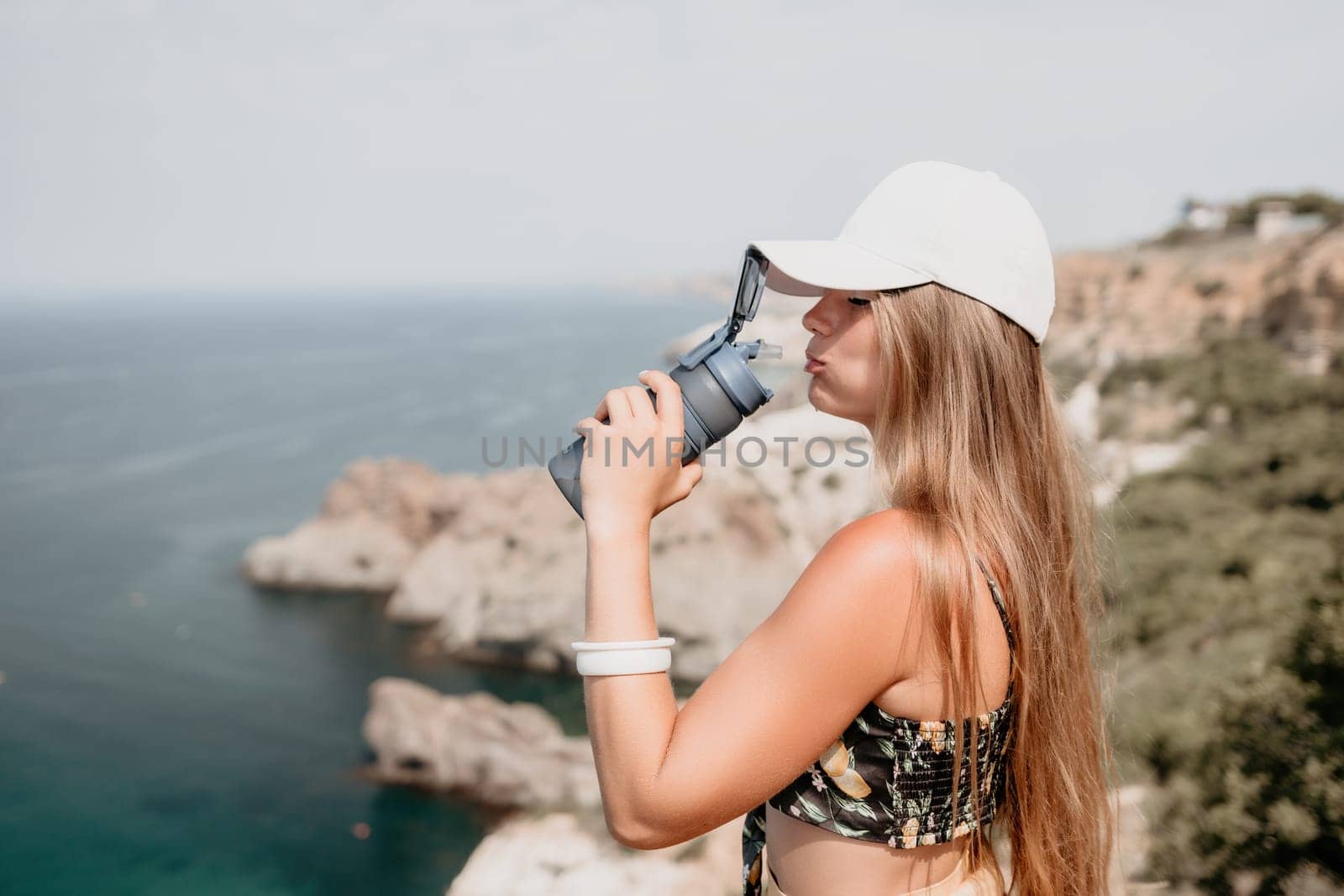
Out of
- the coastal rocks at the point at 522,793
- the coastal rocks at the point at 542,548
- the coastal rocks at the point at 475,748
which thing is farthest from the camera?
the coastal rocks at the point at 542,548

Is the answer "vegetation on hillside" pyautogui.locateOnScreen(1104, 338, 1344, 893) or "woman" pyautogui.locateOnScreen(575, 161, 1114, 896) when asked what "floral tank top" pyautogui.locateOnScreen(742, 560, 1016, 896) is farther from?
"vegetation on hillside" pyautogui.locateOnScreen(1104, 338, 1344, 893)

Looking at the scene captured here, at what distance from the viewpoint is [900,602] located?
0.86 m

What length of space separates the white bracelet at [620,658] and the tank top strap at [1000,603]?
0.34m

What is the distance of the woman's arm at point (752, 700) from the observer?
842mm

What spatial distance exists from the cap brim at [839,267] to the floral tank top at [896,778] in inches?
12.3

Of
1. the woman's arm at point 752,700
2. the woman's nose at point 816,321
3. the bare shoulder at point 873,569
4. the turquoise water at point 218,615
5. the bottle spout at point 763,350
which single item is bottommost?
the turquoise water at point 218,615

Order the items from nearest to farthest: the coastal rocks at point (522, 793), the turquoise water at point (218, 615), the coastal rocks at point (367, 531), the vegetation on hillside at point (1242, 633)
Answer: the vegetation on hillside at point (1242, 633) → the coastal rocks at point (522, 793) → the turquoise water at point (218, 615) → the coastal rocks at point (367, 531)

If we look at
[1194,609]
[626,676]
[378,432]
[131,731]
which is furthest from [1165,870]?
[378,432]

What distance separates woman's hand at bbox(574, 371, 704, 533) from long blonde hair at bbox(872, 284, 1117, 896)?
240 mm

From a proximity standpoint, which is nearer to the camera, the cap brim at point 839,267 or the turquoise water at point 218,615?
the cap brim at point 839,267

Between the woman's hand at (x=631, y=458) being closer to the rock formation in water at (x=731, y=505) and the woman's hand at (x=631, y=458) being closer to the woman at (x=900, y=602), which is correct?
the woman at (x=900, y=602)

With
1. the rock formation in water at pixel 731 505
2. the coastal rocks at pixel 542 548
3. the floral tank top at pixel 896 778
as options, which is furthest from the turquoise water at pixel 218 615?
the floral tank top at pixel 896 778

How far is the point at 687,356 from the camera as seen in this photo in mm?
997

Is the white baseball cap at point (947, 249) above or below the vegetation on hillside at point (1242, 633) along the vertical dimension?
above
